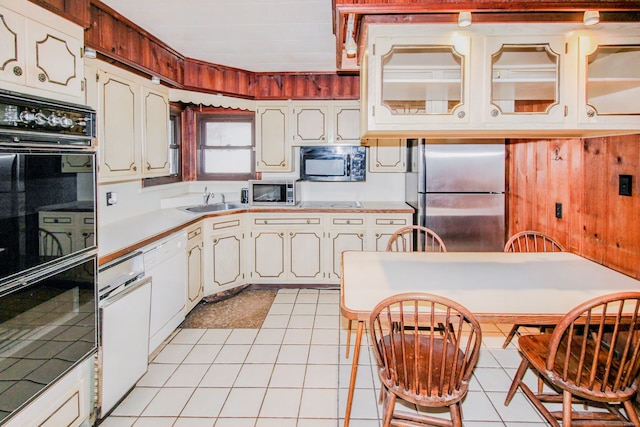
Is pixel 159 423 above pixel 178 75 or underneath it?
underneath

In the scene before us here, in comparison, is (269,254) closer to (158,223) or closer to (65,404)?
(158,223)

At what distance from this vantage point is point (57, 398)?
5.95 ft

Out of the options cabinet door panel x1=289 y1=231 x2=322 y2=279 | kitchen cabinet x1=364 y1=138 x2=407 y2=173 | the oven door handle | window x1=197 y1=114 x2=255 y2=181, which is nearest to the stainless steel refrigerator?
kitchen cabinet x1=364 y1=138 x2=407 y2=173

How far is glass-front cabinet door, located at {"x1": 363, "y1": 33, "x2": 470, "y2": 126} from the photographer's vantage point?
201 centimetres

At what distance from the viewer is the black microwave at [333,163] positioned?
4.49 meters

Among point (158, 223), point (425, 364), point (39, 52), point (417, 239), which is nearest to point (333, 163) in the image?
point (417, 239)

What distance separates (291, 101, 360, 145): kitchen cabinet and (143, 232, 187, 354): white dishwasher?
1823 mm

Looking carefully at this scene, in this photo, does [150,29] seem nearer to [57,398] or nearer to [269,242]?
[269,242]

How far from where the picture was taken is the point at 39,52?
6.03ft

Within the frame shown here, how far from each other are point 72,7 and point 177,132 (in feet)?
8.24

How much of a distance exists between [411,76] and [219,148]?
314 centimetres

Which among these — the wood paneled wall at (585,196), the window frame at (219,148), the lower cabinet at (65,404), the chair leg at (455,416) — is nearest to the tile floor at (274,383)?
the lower cabinet at (65,404)

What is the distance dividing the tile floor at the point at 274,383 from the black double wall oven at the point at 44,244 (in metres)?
0.64

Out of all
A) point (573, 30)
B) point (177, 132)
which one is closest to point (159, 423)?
point (573, 30)
